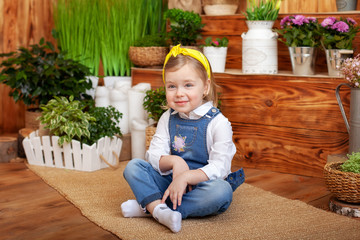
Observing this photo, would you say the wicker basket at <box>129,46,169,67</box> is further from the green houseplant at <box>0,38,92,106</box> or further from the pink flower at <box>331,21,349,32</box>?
the pink flower at <box>331,21,349,32</box>

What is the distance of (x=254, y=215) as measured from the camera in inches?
72.9

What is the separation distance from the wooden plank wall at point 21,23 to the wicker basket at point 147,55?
70 cm

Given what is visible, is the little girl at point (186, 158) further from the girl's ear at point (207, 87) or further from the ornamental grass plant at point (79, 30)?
the ornamental grass plant at point (79, 30)

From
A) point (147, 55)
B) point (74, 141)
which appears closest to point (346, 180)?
point (74, 141)

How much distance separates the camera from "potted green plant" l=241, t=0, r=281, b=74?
2676 mm

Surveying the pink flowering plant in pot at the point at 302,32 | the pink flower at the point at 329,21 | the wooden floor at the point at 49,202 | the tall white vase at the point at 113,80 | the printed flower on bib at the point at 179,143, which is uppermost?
the pink flower at the point at 329,21

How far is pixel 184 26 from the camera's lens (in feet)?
10.0

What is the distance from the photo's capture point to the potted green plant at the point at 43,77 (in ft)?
9.43

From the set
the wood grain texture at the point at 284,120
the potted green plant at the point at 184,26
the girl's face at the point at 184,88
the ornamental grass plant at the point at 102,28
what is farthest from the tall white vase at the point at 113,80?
the girl's face at the point at 184,88

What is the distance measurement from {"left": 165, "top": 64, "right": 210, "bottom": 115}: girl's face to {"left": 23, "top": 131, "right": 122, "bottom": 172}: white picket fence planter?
86cm

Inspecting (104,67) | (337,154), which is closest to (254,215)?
(337,154)

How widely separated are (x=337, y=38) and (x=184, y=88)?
100 cm

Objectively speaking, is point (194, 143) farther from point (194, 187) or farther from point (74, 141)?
point (74, 141)

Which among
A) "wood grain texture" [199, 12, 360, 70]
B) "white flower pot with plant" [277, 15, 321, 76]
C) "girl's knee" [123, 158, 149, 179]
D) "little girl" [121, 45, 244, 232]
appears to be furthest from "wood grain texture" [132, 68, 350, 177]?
"girl's knee" [123, 158, 149, 179]
